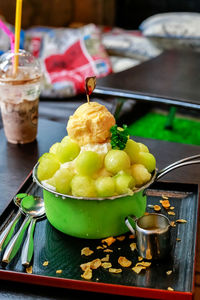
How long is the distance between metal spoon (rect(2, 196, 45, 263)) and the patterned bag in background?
1432 millimetres

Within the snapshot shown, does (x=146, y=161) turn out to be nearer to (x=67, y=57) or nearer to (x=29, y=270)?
(x=29, y=270)

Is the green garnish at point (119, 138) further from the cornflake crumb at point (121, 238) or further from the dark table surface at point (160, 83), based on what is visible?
the dark table surface at point (160, 83)

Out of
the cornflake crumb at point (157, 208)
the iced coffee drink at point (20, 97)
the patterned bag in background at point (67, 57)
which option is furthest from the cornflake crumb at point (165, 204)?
the patterned bag in background at point (67, 57)

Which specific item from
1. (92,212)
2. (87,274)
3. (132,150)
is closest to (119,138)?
(132,150)

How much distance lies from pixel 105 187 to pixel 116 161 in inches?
2.0

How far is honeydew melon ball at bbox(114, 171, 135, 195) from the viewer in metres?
0.70

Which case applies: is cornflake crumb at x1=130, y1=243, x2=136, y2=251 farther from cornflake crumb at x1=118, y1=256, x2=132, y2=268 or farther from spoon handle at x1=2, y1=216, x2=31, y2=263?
spoon handle at x1=2, y1=216, x2=31, y2=263

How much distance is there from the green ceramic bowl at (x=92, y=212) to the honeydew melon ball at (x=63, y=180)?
1cm

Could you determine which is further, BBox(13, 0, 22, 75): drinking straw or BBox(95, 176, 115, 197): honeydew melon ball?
BBox(13, 0, 22, 75): drinking straw

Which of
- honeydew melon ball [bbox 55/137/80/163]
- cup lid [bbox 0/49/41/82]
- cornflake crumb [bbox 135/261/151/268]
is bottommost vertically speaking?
cornflake crumb [bbox 135/261/151/268]

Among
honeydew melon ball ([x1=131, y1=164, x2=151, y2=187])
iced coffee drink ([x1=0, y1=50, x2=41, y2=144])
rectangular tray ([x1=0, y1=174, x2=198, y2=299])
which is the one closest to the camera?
rectangular tray ([x1=0, y1=174, x2=198, y2=299])

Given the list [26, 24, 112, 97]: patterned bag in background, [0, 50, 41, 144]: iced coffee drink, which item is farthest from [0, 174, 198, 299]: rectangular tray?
[26, 24, 112, 97]: patterned bag in background

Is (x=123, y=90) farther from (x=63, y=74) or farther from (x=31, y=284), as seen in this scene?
(x=31, y=284)

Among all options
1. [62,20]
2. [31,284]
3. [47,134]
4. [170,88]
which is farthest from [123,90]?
[62,20]
